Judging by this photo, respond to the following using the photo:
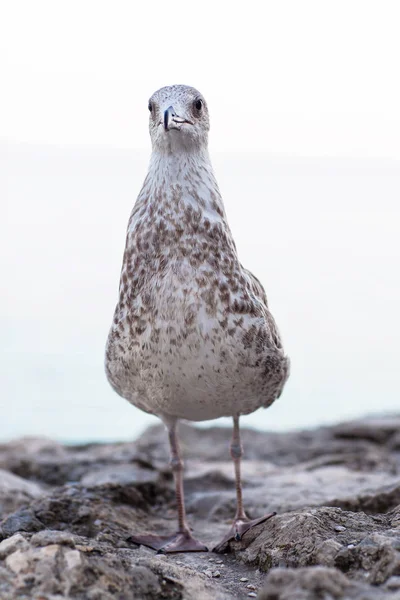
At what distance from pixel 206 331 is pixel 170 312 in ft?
0.75

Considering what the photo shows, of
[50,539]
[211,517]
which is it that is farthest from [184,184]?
[211,517]

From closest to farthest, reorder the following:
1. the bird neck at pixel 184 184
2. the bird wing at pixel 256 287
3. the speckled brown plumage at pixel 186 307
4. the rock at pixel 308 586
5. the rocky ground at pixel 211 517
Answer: the rock at pixel 308 586 < the rocky ground at pixel 211 517 < the speckled brown plumage at pixel 186 307 < the bird neck at pixel 184 184 < the bird wing at pixel 256 287

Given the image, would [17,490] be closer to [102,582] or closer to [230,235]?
[230,235]

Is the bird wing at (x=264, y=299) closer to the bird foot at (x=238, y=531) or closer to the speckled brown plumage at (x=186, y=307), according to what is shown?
the speckled brown plumage at (x=186, y=307)

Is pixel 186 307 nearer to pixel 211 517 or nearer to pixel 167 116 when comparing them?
pixel 167 116

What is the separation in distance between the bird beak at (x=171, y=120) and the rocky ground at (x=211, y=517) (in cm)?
230

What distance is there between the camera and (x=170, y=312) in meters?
4.74

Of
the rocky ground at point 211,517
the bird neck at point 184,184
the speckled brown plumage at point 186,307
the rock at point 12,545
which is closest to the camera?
the rocky ground at point 211,517

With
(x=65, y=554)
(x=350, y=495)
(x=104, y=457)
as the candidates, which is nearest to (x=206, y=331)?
(x=65, y=554)

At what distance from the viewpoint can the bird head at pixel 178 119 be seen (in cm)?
500

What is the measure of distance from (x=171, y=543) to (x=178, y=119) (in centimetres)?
255

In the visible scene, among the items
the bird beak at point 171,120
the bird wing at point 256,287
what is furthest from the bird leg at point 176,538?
the bird beak at point 171,120

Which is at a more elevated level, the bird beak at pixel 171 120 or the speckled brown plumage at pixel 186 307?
the bird beak at pixel 171 120

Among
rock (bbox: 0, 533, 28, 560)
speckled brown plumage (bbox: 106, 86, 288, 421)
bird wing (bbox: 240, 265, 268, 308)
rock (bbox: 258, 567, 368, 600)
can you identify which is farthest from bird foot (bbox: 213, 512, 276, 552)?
rock (bbox: 258, 567, 368, 600)
